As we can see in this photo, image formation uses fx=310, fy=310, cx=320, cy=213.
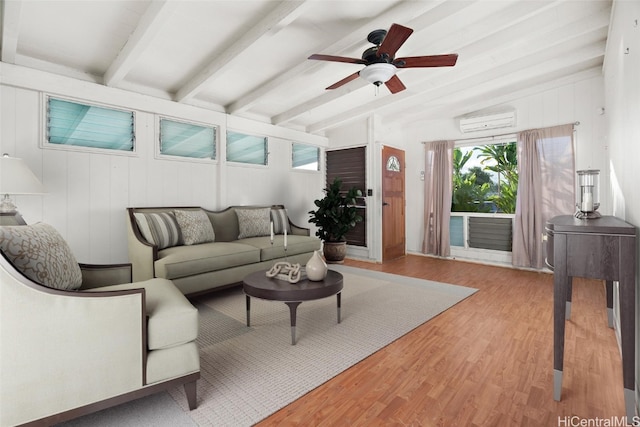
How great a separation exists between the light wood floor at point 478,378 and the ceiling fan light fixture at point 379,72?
2161 millimetres

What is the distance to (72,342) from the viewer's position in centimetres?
132

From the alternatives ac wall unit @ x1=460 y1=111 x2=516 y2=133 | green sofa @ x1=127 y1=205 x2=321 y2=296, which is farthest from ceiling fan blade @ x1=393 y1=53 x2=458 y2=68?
ac wall unit @ x1=460 y1=111 x2=516 y2=133

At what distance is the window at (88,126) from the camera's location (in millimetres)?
3119

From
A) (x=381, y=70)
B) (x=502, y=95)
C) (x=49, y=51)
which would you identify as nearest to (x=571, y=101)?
(x=502, y=95)

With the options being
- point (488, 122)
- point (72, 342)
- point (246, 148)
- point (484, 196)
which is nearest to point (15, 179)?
point (72, 342)

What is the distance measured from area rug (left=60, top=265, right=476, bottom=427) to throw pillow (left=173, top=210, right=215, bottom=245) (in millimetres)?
676

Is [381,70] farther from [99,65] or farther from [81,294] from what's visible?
[99,65]

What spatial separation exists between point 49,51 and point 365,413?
156 inches

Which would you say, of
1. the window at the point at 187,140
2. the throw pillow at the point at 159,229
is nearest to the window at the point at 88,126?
the window at the point at 187,140

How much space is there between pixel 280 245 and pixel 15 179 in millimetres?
2478

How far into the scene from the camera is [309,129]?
5895 mm

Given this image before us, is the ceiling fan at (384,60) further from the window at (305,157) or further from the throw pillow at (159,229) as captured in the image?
the window at (305,157)

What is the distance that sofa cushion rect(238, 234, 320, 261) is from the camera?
3.70 m

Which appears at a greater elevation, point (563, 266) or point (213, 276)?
point (563, 266)
